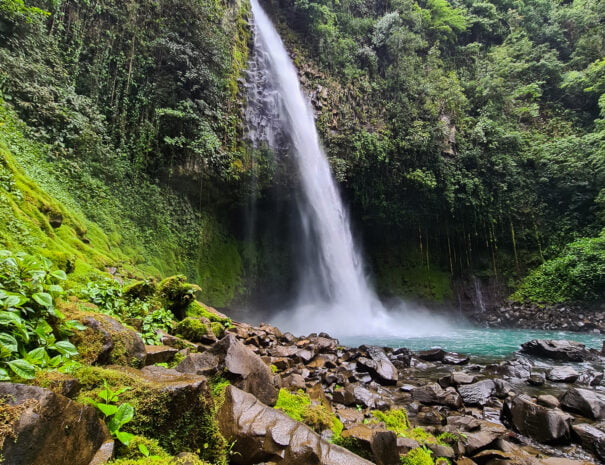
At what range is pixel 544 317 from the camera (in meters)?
15.3

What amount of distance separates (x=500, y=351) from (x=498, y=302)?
946 centimetres

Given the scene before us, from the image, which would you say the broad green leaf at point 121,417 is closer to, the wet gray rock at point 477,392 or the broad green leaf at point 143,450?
the broad green leaf at point 143,450

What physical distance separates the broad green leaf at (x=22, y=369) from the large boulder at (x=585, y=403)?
6227 mm

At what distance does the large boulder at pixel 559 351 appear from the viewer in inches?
312

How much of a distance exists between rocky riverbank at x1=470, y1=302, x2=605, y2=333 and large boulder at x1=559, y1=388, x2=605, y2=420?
40.6 ft

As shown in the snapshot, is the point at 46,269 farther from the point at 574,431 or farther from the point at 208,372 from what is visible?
the point at 574,431

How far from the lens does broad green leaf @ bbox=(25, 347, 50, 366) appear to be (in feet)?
5.63

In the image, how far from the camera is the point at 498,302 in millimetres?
17422

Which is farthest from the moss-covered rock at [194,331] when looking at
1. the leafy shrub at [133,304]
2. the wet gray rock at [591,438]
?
the wet gray rock at [591,438]

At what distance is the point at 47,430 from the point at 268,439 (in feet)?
4.21

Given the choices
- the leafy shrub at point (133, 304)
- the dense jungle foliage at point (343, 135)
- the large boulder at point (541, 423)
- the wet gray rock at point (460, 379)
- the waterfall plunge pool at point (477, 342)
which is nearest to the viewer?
the large boulder at point (541, 423)

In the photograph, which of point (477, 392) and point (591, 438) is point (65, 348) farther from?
point (477, 392)

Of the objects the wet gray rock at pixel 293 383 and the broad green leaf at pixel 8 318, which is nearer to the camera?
the broad green leaf at pixel 8 318

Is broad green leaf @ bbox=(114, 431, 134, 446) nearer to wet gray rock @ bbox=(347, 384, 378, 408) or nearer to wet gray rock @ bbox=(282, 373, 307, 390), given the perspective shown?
wet gray rock @ bbox=(282, 373, 307, 390)
